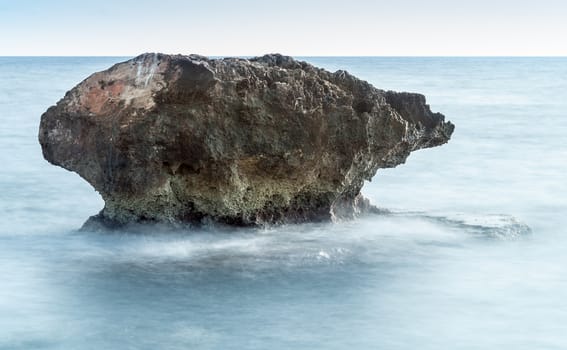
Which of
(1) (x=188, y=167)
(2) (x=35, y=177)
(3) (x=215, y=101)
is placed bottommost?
(2) (x=35, y=177)

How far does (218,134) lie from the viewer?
6141 mm

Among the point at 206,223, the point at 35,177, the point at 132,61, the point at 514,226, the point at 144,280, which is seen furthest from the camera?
the point at 35,177

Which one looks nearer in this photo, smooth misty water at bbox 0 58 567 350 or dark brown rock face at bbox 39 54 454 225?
smooth misty water at bbox 0 58 567 350

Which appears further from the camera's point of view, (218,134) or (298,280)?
(218,134)

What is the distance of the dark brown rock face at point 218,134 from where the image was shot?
6.10 meters

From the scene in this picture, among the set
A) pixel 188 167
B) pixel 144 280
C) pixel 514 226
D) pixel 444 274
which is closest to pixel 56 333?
pixel 144 280

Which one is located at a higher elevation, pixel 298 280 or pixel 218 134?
pixel 218 134

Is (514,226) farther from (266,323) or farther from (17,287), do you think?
(17,287)

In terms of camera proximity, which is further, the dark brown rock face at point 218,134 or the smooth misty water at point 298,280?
the dark brown rock face at point 218,134

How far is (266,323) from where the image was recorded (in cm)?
509

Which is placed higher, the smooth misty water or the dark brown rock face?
the dark brown rock face

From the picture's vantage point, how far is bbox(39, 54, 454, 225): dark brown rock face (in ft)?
20.0

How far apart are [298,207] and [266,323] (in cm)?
190

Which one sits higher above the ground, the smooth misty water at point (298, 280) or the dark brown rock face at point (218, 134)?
the dark brown rock face at point (218, 134)
